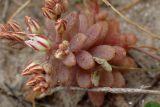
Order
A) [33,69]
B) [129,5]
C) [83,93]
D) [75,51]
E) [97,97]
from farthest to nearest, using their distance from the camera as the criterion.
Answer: [129,5], [83,93], [97,97], [75,51], [33,69]

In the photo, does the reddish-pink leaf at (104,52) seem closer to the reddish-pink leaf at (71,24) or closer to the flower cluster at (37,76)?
the reddish-pink leaf at (71,24)

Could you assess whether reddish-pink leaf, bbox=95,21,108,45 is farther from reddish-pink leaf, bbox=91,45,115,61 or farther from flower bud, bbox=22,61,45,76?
flower bud, bbox=22,61,45,76

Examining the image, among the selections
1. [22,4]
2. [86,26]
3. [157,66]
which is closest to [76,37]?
[86,26]

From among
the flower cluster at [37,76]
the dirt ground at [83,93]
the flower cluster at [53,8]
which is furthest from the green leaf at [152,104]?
the flower cluster at [53,8]

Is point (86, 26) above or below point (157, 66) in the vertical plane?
above

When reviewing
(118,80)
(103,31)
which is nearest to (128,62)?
(118,80)

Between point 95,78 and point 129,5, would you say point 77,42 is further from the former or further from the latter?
point 129,5

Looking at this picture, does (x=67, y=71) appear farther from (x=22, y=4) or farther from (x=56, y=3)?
(x=22, y=4)
